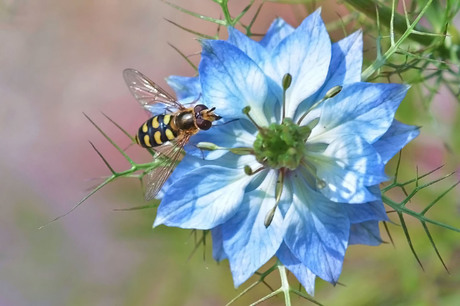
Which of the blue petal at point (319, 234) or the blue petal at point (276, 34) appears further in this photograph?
the blue petal at point (276, 34)

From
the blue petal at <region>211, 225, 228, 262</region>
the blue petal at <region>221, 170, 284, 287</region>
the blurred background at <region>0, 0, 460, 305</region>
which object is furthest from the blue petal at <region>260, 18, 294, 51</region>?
the blurred background at <region>0, 0, 460, 305</region>

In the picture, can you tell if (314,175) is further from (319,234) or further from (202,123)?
(202,123)

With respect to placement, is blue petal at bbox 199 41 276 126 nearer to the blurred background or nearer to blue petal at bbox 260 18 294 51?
blue petal at bbox 260 18 294 51

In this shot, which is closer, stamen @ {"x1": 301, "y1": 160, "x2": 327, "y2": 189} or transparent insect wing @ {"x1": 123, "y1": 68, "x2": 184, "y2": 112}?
stamen @ {"x1": 301, "y1": 160, "x2": 327, "y2": 189}

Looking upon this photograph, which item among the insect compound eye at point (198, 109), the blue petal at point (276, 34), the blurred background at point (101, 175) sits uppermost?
the blue petal at point (276, 34)

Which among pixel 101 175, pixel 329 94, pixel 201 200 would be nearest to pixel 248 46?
pixel 329 94

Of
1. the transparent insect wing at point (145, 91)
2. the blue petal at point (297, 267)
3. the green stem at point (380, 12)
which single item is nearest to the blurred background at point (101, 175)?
the green stem at point (380, 12)

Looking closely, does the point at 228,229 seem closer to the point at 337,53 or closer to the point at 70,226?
the point at 337,53

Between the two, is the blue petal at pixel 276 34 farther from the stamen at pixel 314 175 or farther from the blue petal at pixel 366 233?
the blue petal at pixel 366 233
